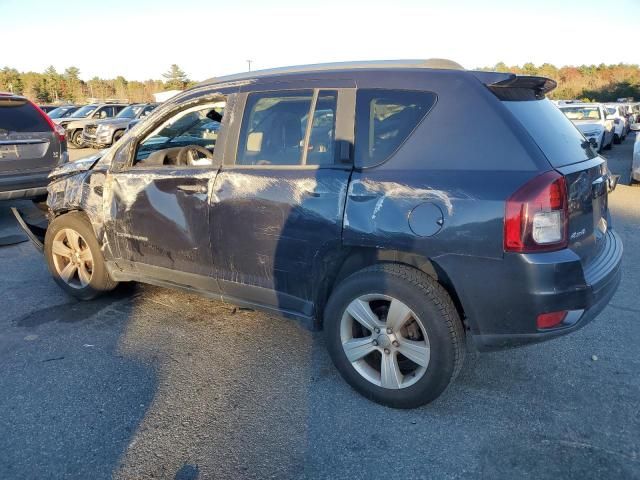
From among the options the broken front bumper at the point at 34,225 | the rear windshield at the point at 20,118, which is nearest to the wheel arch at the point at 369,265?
the broken front bumper at the point at 34,225

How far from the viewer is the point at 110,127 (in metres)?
17.8

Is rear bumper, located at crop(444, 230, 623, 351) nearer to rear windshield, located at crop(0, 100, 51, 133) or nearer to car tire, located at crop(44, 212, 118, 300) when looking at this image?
car tire, located at crop(44, 212, 118, 300)

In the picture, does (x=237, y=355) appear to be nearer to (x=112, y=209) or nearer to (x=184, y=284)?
(x=184, y=284)

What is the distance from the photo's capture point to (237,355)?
11.3 feet

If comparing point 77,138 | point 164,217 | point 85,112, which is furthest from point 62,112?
point 164,217

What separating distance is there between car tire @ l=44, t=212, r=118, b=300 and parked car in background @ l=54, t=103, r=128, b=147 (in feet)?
55.0

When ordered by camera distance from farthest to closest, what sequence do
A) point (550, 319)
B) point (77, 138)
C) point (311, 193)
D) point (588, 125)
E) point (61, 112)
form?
point (61, 112) < point (77, 138) < point (588, 125) < point (311, 193) < point (550, 319)

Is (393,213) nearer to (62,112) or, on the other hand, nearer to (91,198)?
(91,198)

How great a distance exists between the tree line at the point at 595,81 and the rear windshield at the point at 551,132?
45096mm

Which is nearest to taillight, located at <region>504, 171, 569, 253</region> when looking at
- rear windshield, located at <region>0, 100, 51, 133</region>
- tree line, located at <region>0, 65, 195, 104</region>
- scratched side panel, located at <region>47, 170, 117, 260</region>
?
scratched side panel, located at <region>47, 170, 117, 260</region>

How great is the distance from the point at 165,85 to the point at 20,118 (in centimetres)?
6260

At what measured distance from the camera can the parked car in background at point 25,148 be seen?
654cm

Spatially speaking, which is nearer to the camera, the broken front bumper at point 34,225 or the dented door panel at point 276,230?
the dented door panel at point 276,230

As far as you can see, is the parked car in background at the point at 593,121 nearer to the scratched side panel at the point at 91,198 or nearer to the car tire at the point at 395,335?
the car tire at the point at 395,335
